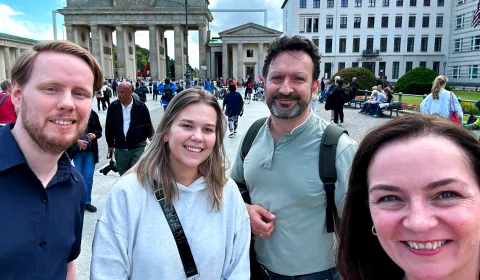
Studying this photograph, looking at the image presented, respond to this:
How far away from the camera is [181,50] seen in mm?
59500

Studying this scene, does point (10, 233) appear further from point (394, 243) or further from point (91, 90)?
point (394, 243)

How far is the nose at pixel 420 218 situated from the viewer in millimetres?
1087

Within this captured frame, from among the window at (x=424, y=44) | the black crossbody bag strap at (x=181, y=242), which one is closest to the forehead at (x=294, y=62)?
the black crossbody bag strap at (x=181, y=242)

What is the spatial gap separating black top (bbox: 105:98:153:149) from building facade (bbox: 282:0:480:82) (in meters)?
57.3

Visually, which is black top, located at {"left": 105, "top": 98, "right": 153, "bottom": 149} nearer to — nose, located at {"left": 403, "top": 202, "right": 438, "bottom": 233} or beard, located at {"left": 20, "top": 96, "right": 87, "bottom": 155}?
beard, located at {"left": 20, "top": 96, "right": 87, "bottom": 155}

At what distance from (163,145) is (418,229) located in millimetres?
1504

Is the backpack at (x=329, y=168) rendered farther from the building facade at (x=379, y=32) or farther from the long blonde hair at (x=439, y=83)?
the building facade at (x=379, y=32)

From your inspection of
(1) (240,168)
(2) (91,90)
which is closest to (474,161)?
(1) (240,168)

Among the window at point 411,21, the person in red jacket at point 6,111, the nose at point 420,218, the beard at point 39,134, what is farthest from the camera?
the window at point 411,21

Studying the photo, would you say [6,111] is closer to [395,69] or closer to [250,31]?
[250,31]

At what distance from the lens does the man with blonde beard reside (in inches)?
59.7

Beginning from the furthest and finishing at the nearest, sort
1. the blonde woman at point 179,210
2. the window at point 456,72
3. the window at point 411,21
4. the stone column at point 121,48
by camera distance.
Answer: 1. the window at point 411,21
2. the stone column at point 121,48
3. the window at point 456,72
4. the blonde woman at point 179,210

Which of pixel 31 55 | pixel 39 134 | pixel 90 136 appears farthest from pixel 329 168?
pixel 90 136

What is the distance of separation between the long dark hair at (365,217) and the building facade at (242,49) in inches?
2128
